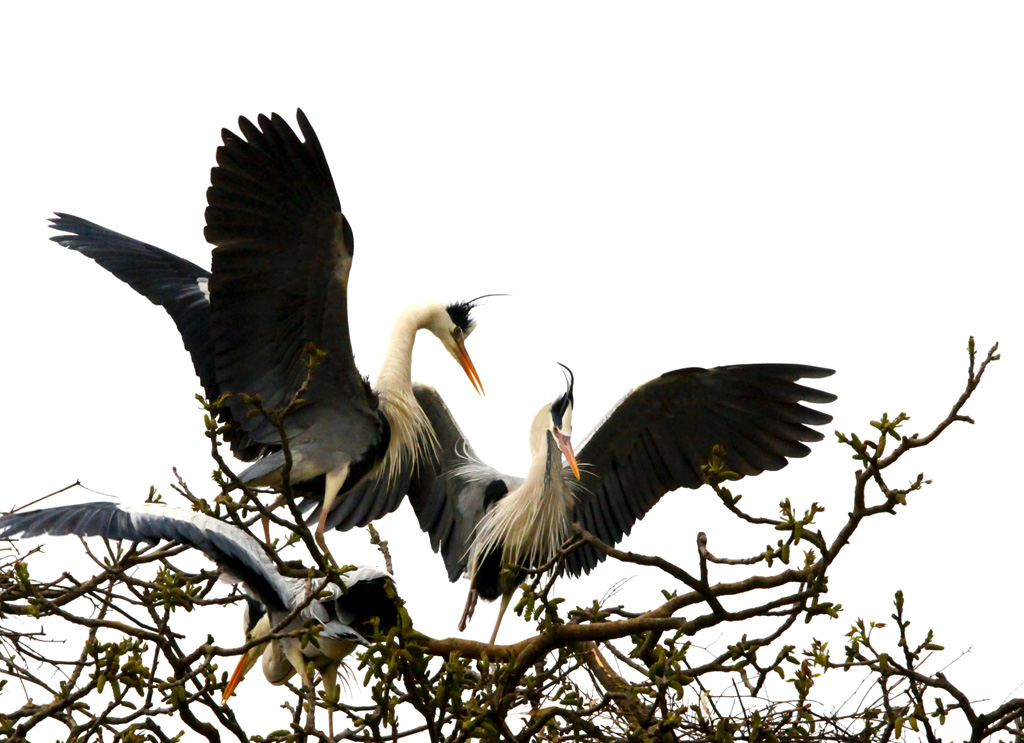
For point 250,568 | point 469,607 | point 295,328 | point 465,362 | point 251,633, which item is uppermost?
point 465,362

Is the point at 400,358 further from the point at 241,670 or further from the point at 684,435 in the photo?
the point at 241,670

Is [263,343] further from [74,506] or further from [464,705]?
[464,705]

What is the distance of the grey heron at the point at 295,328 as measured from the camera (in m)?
4.60

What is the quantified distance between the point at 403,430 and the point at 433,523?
0.86m

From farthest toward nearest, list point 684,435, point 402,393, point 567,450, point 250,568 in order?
point 684,435 < point 567,450 < point 402,393 < point 250,568

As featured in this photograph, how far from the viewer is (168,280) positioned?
6098 millimetres

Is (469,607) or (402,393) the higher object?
(402,393)

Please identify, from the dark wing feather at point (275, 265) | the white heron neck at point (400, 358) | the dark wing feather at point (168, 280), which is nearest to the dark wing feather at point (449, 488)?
the white heron neck at point (400, 358)

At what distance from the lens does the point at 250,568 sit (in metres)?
3.76

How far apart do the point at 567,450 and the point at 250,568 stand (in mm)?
2152

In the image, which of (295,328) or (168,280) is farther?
(168,280)

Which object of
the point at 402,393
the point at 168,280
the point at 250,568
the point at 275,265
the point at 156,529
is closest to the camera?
the point at 156,529

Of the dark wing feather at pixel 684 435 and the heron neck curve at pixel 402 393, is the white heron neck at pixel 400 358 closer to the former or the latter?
the heron neck curve at pixel 402 393

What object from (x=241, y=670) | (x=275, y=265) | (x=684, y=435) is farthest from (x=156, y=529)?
(x=684, y=435)
